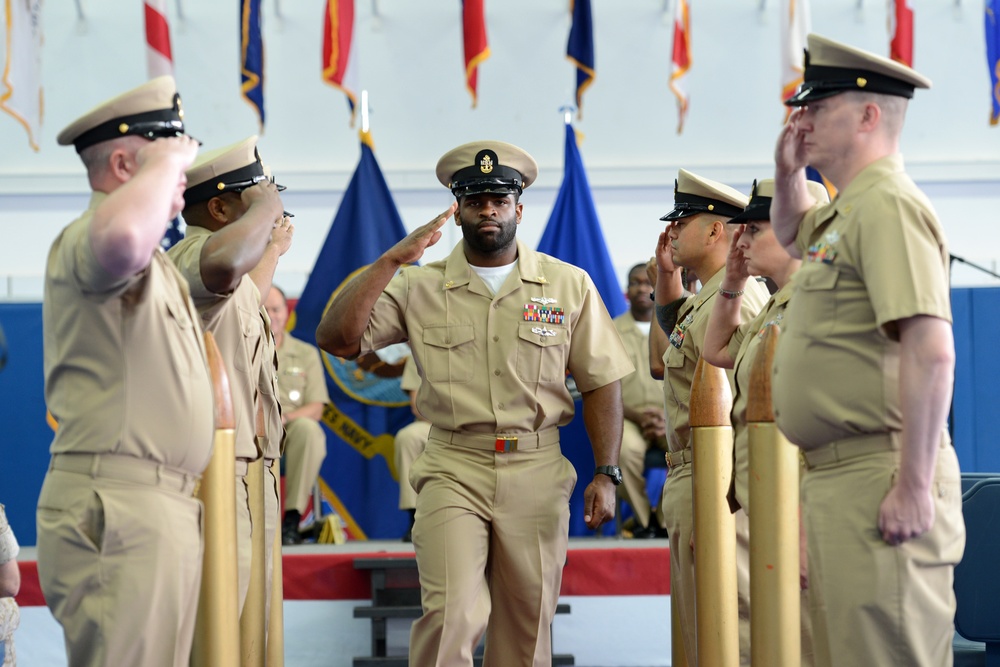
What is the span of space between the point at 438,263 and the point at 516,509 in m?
0.96

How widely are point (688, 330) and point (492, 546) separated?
98 cm

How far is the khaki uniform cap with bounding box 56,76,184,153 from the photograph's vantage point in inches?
101

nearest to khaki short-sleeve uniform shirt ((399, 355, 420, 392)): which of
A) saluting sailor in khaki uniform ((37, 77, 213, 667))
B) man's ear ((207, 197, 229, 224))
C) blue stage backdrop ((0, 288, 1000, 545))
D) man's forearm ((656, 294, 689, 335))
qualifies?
blue stage backdrop ((0, 288, 1000, 545))

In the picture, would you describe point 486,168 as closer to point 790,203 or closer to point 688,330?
point 688,330

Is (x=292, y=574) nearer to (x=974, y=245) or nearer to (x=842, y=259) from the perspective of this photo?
(x=842, y=259)

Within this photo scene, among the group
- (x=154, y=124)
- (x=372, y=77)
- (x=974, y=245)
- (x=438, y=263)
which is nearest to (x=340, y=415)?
(x=438, y=263)

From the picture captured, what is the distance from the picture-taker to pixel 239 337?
3.69 meters

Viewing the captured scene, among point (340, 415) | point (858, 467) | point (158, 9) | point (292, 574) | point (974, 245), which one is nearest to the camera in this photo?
point (858, 467)

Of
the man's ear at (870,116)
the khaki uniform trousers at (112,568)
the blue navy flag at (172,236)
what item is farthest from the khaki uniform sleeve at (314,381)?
the man's ear at (870,116)

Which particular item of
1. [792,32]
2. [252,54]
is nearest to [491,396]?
[252,54]

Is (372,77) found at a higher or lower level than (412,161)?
higher

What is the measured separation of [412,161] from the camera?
10898 millimetres

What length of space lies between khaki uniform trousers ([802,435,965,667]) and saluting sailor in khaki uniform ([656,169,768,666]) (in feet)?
3.92

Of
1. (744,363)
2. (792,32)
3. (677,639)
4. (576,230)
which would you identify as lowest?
(677,639)
